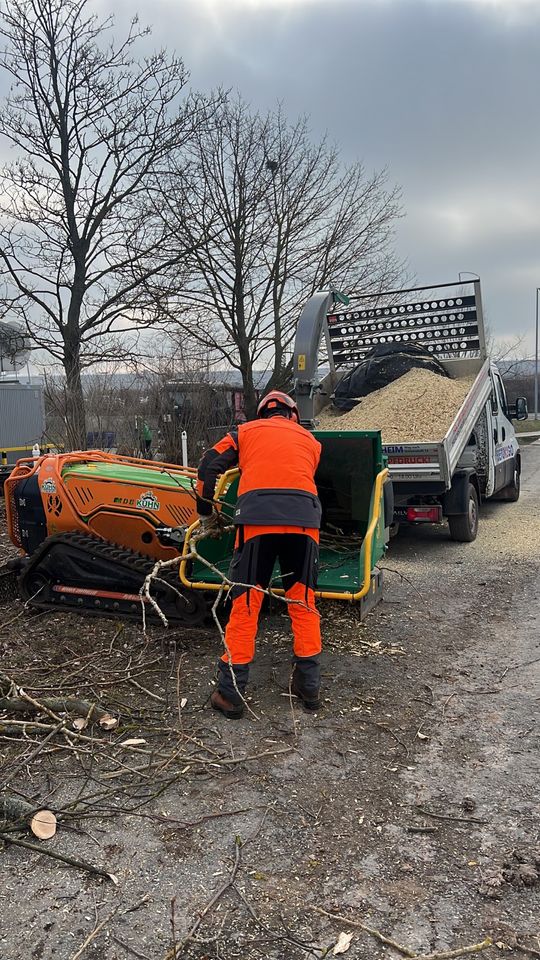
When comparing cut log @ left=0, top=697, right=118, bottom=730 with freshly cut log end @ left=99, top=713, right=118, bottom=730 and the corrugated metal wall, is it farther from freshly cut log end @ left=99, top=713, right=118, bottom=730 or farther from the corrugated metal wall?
the corrugated metal wall

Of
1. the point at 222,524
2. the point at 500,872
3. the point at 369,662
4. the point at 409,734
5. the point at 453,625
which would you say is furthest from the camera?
the point at 453,625

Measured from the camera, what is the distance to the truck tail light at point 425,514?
8.07 m

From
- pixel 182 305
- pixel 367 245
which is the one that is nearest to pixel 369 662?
pixel 182 305

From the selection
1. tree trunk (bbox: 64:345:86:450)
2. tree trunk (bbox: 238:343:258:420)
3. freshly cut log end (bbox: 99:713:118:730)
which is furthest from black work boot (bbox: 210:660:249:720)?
tree trunk (bbox: 238:343:258:420)

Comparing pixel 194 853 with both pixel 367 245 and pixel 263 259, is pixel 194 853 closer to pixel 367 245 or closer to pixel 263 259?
pixel 263 259

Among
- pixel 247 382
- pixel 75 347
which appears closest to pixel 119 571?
pixel 75 347

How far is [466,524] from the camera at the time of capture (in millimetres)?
8484

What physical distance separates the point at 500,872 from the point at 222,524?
2.96 metres

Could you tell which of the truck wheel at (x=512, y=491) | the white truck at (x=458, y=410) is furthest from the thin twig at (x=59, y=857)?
the truck wheel at (x=512, y=491)

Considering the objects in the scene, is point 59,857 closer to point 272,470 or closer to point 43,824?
point 43,824

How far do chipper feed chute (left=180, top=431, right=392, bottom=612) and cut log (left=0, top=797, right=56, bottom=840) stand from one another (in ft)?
5.83

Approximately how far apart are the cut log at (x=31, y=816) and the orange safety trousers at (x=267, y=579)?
128 cm

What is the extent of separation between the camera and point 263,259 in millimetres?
17234

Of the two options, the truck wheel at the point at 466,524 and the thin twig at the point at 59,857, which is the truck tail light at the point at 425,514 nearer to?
the truck wheel at the point at 466,524
